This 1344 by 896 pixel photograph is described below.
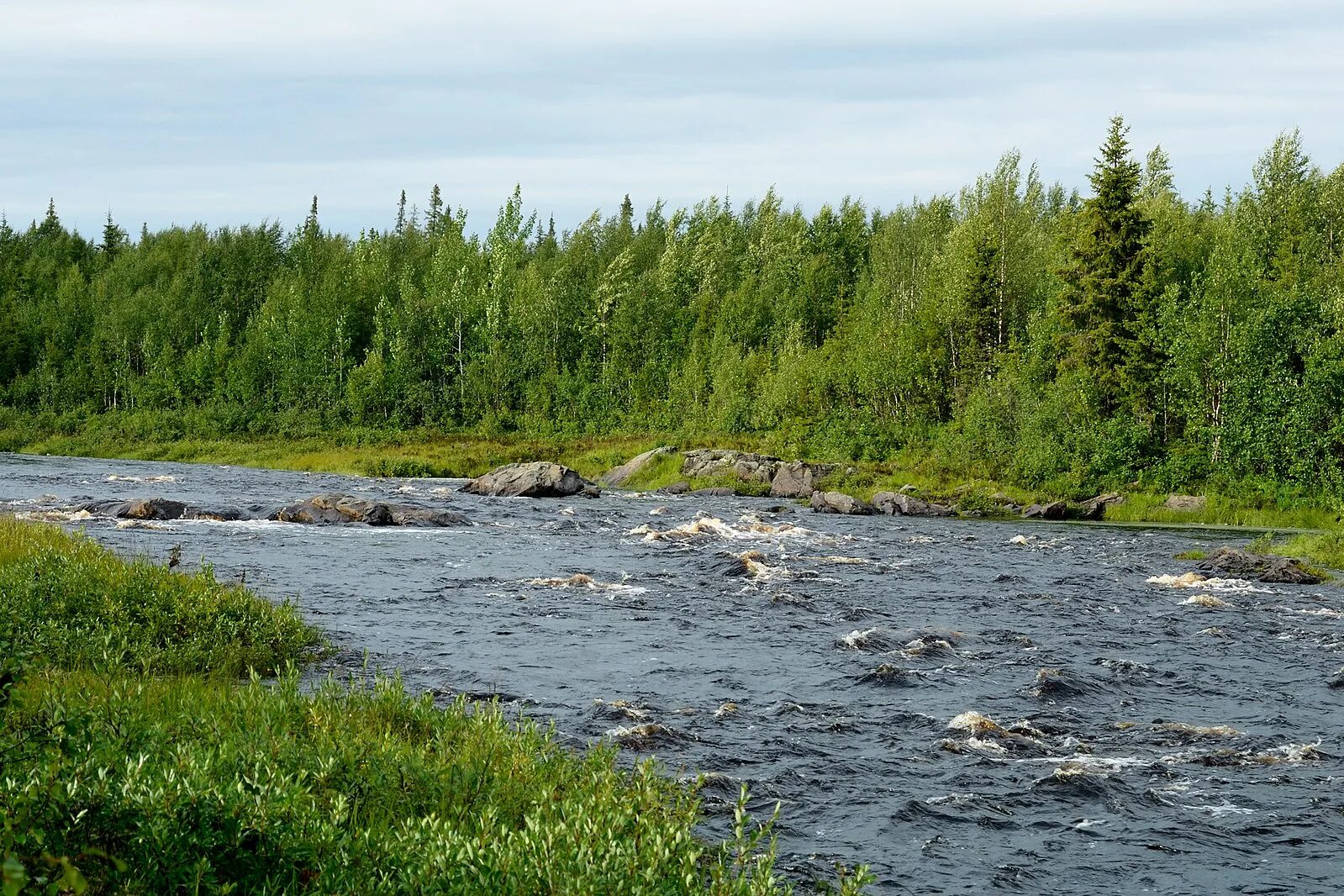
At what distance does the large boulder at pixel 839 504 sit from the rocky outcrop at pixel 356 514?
1909 centimetres

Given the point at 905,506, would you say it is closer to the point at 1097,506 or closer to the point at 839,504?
the point at 839,504

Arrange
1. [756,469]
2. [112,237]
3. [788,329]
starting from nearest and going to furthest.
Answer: [756,469] < [788,329] < [112,237]

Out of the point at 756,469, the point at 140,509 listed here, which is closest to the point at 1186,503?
the point at 756,469

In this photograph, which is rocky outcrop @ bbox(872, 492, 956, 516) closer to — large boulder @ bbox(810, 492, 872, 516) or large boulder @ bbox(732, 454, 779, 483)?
large boulder @ bbox(810, 492, 872, 516)

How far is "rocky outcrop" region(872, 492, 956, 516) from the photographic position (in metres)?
53.1

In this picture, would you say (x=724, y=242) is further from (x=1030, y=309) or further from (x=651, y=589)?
(x=651, y=589)

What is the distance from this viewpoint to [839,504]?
54250mm

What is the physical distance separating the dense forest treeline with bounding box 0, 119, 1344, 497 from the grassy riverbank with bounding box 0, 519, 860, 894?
47988mm

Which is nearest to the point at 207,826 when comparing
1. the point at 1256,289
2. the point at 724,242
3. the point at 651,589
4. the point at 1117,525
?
the point at 651,589

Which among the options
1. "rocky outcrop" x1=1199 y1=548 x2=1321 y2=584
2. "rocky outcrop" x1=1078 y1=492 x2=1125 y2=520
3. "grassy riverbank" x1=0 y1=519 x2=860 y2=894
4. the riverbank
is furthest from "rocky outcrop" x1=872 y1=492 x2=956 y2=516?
"grassy riverbank" x1=0 y1=519 x2=860 y2=894

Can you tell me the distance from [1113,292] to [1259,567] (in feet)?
110

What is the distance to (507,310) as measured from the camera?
11444 cm

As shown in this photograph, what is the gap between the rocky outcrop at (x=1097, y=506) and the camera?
170 feet

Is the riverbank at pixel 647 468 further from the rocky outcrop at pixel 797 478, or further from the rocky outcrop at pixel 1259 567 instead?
the rocky outcrop at pixel 1259 567
